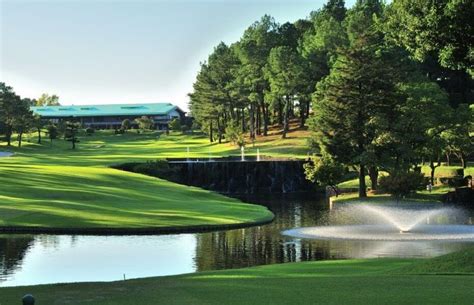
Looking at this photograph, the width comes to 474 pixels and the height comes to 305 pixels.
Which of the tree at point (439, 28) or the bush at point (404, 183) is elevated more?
the tree at point (439, 28)

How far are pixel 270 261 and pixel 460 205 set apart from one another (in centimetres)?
2824

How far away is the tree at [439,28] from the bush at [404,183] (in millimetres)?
25478

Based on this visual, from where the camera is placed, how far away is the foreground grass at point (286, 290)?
13.1 meters

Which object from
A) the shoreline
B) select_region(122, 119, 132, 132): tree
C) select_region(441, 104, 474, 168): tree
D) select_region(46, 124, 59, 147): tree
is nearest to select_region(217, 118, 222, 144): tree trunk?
select_region(46, 124, 59, 147): tree

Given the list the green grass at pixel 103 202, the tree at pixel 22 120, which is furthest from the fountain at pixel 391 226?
the tree at pixel 22 120

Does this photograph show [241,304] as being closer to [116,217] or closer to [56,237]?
[56,237]

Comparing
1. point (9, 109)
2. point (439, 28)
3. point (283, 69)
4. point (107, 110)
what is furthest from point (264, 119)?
point (107, 110)

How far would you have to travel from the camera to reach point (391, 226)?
1494 inches

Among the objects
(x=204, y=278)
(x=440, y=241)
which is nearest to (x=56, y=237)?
(x=204, y=278)

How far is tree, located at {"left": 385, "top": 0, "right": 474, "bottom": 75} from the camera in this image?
23.2 metres

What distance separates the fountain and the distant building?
424 ft

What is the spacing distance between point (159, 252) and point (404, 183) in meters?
27.5

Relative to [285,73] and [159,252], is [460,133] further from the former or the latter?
[159,252]

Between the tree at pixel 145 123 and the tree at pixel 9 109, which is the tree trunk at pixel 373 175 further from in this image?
the tree at pixel 145 123
